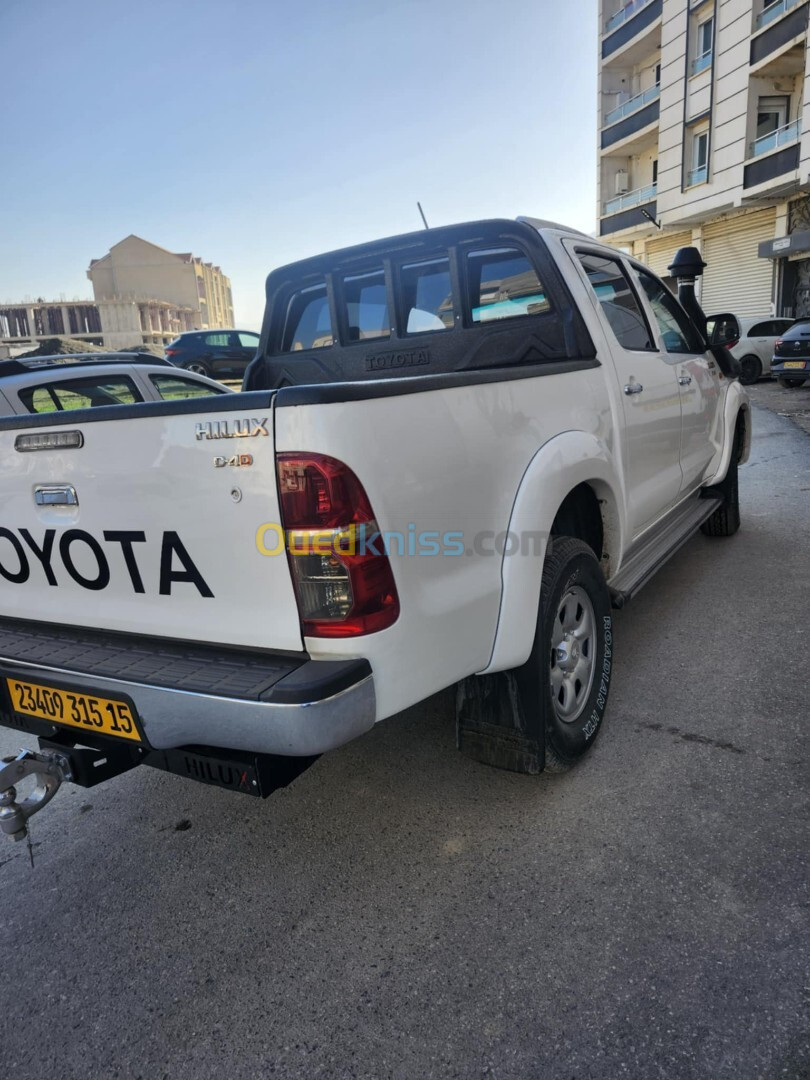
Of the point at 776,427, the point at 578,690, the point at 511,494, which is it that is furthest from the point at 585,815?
the point at 776,427

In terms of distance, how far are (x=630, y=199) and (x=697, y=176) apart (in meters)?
5.17

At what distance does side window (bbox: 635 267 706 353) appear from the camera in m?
4.19

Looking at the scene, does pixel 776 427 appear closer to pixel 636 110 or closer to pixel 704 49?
pixel 704 49

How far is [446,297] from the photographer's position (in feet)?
11.5

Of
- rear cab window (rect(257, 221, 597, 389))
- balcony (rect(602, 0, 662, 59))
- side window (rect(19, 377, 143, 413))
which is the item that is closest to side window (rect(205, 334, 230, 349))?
side window (rect(19, 377, 143, 413))

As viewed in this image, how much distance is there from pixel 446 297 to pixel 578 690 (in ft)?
A: 6.48

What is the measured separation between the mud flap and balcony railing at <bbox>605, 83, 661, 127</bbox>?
104 ft

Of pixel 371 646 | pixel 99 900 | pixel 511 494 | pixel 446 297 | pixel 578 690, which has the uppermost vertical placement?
pixel 446 297

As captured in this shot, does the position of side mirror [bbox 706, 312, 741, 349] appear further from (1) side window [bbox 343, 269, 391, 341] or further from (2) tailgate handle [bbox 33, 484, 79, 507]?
(2) tailgate handle [bbox 33, 484, 79, 507]

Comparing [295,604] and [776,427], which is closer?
[295,604]

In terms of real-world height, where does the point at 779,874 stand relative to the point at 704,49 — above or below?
below

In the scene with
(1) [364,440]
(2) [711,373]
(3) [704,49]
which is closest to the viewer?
(1) [364,440]

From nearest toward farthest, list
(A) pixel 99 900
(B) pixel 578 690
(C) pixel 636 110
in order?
1. (A) pixel 99 900
2. (B) pixel 578 690
3. (C) pixel 636 110

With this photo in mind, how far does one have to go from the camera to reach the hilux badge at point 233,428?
5.60 feet
